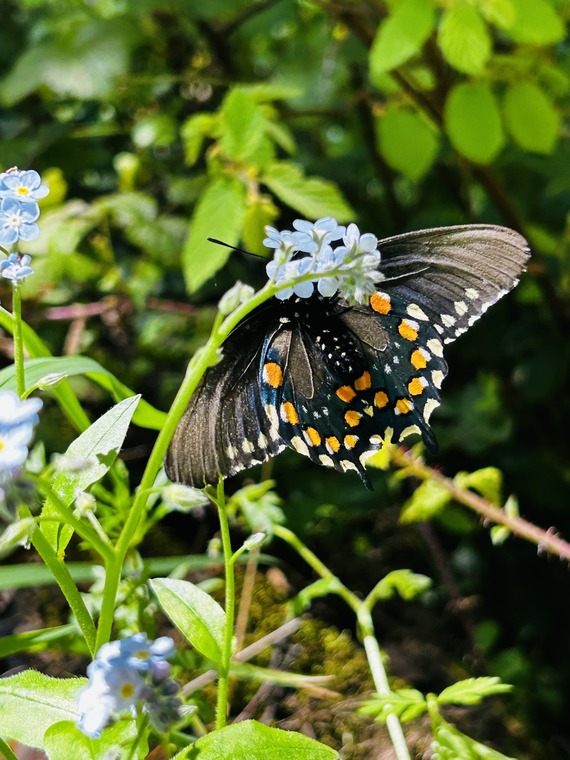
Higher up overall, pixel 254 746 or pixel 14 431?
pixel 14 431

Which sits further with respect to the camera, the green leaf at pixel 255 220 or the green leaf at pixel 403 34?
the green leaf at pixel 255 220

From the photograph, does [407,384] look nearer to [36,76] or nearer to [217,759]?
[217,759]

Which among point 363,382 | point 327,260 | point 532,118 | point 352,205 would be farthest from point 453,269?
point 352,205

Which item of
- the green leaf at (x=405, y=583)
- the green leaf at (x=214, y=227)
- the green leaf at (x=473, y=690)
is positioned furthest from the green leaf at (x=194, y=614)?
the green leaf at (x=214, y=227)

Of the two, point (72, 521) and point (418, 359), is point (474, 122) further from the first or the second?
point (72, 521)

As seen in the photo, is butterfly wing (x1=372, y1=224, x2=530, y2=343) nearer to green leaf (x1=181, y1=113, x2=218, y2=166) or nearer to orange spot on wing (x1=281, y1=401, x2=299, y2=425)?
orange spot on wing (x1=281, y1=401, x2=299, y2=425)

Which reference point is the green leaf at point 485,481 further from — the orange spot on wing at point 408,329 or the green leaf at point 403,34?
the green leaf at point 403,34
